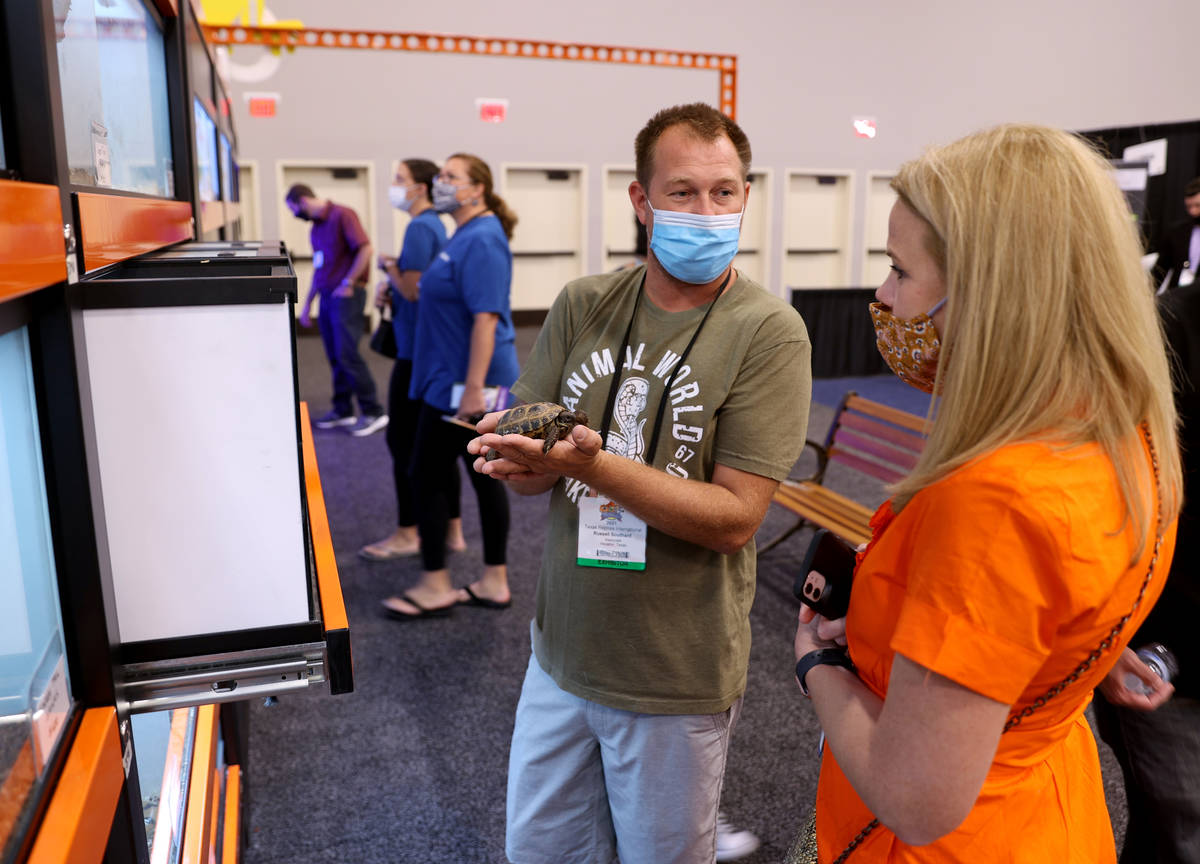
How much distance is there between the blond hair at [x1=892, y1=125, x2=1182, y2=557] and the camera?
839 millimetres

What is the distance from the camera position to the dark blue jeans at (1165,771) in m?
1.50

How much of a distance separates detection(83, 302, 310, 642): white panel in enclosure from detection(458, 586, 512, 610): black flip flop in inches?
97.3

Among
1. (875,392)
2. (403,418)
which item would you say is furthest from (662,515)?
(875,392)

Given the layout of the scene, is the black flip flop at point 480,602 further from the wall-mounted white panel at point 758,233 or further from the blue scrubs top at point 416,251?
the wall-mounted white panel at point 758,233

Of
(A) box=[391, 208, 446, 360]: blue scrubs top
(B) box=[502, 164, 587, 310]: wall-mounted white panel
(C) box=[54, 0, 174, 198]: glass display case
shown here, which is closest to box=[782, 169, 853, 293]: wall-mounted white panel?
(B) box=[502, 164, 587, 310]: wall-mounted white panel

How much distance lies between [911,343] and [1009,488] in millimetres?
261

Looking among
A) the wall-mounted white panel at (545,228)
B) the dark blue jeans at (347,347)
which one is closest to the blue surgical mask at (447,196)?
the dark blue jeans at (347,347)

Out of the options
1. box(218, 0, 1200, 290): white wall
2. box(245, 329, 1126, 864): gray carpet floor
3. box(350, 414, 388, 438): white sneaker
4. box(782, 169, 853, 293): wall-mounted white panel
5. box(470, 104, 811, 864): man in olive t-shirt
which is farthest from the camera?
box(782, 169, 853, 293): wall-mounted white panel

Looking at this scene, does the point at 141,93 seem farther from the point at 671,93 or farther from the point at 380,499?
the point at 671,93

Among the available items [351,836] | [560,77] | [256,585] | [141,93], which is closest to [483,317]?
[141,93]

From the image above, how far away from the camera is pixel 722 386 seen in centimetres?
142

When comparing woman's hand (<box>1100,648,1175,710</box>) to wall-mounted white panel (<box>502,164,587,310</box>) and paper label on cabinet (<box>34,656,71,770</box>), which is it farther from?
wall-mounted white panel (<box>502,164,587,310</box>)

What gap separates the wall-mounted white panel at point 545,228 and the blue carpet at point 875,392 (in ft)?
11.8

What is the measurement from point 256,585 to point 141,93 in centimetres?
126
